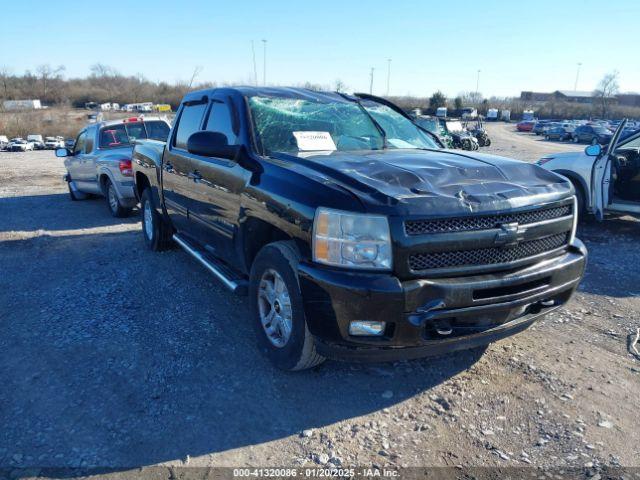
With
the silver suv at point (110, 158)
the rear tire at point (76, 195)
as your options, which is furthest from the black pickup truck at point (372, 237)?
the rear tire at point (76, 195)

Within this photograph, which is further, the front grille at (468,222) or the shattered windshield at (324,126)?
the shattered windshield at (324,126)

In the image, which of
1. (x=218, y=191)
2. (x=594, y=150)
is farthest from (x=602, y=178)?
(x=218, y=191)

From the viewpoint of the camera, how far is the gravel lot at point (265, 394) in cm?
263

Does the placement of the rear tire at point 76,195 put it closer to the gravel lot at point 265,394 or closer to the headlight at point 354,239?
the gravel lot at point 265,394

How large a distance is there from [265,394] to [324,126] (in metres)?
2.21

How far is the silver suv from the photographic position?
848 centimetres

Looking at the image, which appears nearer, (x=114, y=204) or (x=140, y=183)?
(x=140, y=183)

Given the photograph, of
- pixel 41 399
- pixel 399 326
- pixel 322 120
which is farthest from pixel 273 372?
pixel 322 120

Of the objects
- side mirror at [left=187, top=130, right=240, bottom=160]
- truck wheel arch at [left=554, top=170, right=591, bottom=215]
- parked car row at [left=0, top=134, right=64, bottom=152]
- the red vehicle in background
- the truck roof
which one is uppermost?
the truck roof

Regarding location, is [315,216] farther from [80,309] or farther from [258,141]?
[80,309]

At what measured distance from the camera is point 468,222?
9.01ft

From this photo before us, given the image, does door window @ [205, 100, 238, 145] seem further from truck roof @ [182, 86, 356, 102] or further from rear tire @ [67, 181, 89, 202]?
rear tire @ [67, 181, 89, 202]

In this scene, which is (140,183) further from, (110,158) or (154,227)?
(110,158)

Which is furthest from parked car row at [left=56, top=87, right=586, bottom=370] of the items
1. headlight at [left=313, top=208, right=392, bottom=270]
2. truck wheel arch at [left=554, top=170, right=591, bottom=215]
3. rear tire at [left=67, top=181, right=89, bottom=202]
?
rear tire at [left=67, top=181, right=89, bottom=202]
